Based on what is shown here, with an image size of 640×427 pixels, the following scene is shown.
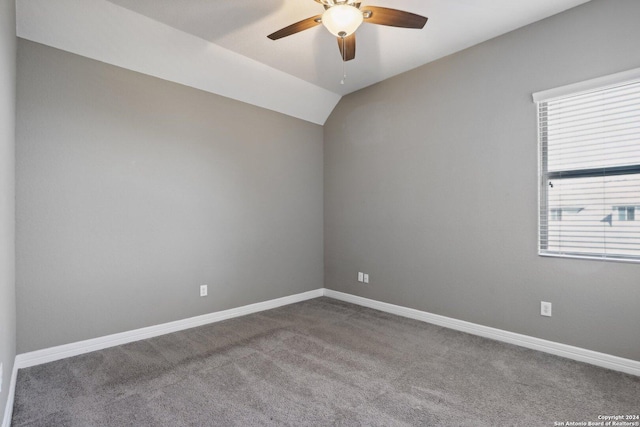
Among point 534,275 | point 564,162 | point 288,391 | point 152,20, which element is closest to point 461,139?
point 564,162

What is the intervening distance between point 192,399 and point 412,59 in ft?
11.8

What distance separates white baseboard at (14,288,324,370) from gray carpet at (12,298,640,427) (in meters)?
0.08

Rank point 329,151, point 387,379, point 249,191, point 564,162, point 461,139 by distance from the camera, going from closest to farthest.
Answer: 1. point 387,379
2. point 564,162
3. point 461,139
4. point 249,191
5. point 329,151

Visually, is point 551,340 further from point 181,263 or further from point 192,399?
point 181,263

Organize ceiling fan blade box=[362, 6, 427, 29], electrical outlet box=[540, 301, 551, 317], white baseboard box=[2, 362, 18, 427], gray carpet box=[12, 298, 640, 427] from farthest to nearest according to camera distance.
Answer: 1. electrical outlet box=[540, 301, 551, 317]
2. ceiling fan blade box=[362, 6, 427, 29]
3. gray carpet box=[12, 298, 640, 427]
4. white baseboard box=[2, 362, 18, 427]

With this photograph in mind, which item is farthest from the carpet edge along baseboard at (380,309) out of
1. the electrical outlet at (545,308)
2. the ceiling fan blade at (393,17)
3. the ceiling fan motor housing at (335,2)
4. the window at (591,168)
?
the ceiling fan motor housing at (335,2)

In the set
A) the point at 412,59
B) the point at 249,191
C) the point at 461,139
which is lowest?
the point at 249,191

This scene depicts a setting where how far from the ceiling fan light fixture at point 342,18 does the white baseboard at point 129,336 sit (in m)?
2.98

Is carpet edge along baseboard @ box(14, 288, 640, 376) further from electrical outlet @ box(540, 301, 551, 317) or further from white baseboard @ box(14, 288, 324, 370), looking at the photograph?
electrical outlet @ box(540, 301, 551, 317)

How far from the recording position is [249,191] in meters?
3.87

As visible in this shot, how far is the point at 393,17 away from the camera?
82.4 inches

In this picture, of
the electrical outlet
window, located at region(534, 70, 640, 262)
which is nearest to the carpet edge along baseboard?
the electrical outlet

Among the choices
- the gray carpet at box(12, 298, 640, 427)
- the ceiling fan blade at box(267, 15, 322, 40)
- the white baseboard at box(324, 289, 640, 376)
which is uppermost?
the ceiling fan blade at box(267, 15, 322, 40)

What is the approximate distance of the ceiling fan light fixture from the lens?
6.45 ft
